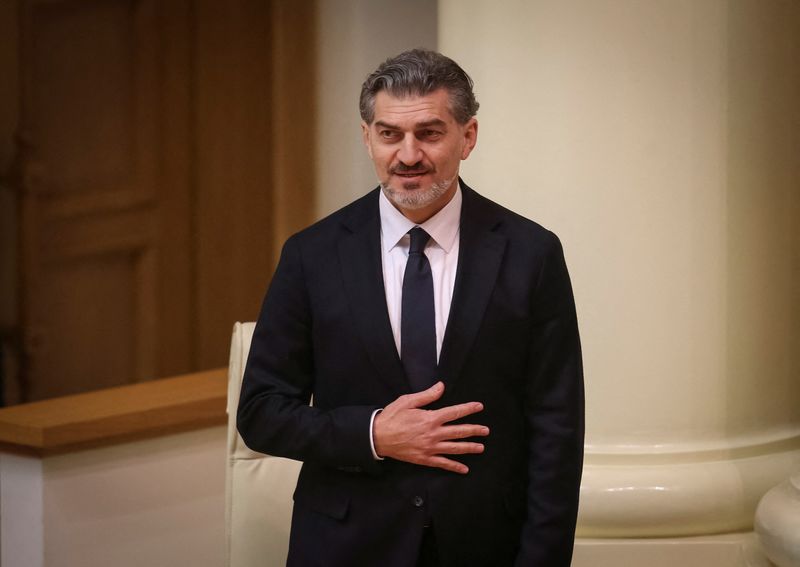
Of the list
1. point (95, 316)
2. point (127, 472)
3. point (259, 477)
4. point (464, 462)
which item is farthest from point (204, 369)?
point (464, 462)

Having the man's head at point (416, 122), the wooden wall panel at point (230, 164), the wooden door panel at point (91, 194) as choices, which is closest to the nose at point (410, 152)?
the man's head at point (416, 122)

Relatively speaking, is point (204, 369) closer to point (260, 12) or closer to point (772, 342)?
point (260, 12)

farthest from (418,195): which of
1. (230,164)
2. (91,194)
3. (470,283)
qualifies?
(230,164)

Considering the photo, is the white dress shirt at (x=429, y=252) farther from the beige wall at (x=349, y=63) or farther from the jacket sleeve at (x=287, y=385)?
the beige wall at (x=349, y=63)

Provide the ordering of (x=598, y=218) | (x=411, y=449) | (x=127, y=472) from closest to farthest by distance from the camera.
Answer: (x=411, y=449) < (x=598, y=218) < (x=127, y=472)

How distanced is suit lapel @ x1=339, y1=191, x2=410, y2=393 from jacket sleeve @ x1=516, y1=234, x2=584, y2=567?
0.19m

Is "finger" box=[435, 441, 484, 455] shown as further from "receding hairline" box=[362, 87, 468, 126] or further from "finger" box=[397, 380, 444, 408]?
"receding hairline" box=[362, 87, 468, 126]

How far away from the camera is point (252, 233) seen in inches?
153

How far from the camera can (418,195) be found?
1.55 metres

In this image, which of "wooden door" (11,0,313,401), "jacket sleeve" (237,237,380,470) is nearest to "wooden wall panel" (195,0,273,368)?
"wooden door" (11,0,313,401)

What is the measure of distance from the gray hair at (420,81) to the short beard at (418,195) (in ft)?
0.30

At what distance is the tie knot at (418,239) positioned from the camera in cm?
159

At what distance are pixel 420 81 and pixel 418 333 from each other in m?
0.33

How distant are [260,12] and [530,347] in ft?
8.19
